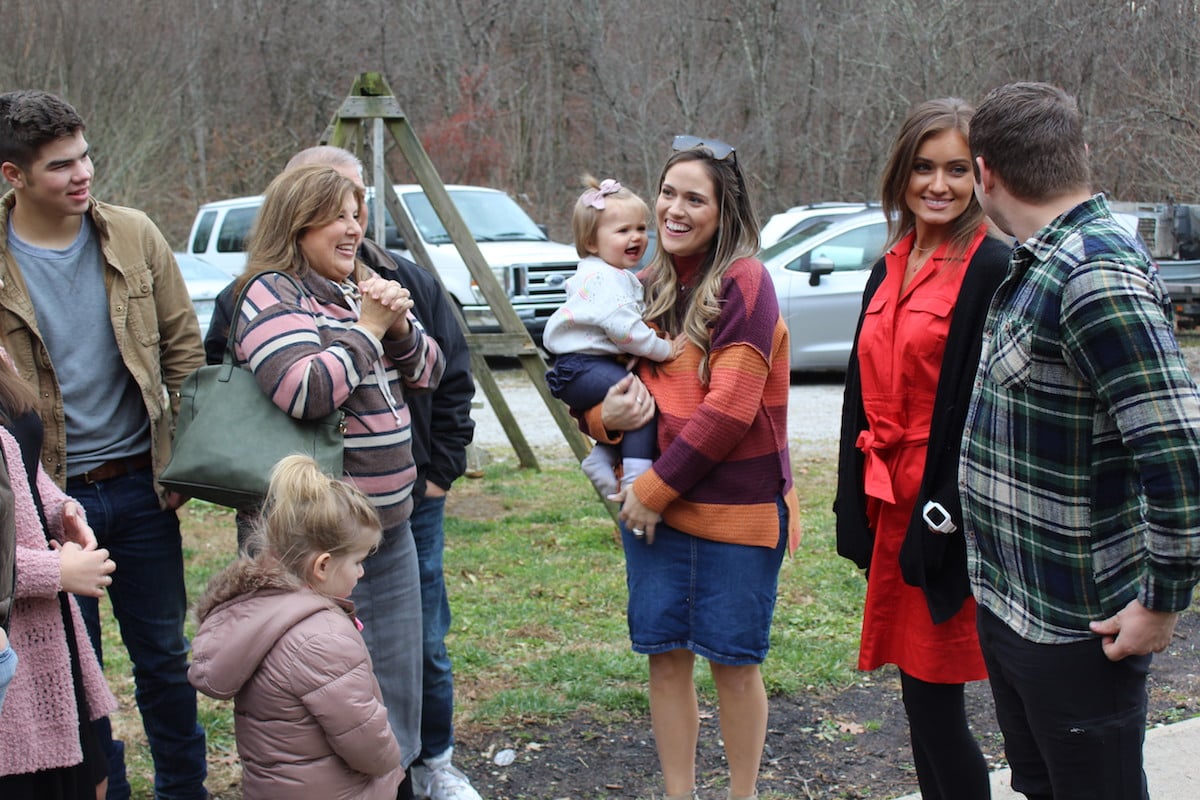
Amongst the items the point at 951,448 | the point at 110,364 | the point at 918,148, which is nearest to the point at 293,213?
the point at 110,364

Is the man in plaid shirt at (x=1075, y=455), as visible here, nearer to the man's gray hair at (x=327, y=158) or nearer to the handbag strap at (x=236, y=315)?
the handbag strap at (x=236, y=315)

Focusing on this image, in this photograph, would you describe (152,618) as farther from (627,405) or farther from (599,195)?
(599,195)

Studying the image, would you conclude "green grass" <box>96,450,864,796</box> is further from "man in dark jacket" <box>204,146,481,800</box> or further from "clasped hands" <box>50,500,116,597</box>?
"clasped hands" <box>50,500,116,597</box>

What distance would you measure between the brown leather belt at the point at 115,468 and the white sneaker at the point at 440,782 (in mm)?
1247

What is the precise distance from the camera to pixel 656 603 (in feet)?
10.7

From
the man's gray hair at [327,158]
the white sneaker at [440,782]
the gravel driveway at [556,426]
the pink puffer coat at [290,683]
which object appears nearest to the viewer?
the pink puffer coat at [290,683]

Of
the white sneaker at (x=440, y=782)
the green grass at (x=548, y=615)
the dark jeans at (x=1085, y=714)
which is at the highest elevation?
the dark jeans at (x=1085, y=714)

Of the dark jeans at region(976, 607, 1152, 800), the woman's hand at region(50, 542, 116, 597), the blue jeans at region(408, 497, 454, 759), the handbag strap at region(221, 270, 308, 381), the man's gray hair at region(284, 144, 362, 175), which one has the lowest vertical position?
the blue jeans at region(408, 497, 454, 759)

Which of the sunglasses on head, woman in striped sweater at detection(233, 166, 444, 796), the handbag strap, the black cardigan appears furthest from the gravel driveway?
the black cardigan

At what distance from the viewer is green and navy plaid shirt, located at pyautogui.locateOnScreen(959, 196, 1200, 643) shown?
2086mm

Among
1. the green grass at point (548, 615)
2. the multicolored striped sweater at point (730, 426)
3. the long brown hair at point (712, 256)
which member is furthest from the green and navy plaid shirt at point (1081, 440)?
the green grass at point (548, 615)

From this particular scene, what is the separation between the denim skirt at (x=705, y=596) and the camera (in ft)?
10.5

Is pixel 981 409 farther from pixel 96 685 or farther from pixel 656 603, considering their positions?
pixel 96 685

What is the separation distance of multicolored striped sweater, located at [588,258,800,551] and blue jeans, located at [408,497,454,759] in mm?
688
